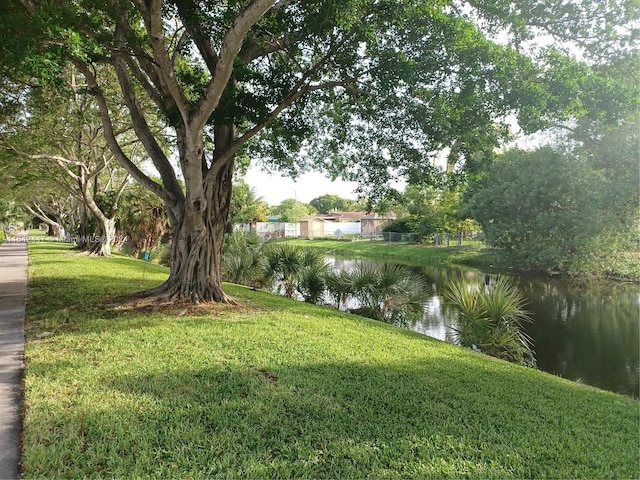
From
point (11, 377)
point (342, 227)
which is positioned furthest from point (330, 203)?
point (11, 377)

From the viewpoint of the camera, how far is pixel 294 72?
10.1m

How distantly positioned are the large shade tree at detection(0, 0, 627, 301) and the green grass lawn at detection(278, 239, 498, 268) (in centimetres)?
1802

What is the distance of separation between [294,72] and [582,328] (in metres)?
11.1

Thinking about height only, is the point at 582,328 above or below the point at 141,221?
below

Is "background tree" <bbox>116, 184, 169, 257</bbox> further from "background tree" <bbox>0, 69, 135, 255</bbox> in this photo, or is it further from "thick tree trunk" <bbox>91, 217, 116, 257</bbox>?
"thick tree trunk" <bbox>91, 217, 116, 257</bbox>

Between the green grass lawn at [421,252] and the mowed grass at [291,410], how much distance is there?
20981 mm

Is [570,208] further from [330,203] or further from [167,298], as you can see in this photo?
[330,203]

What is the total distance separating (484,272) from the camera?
84.9ft

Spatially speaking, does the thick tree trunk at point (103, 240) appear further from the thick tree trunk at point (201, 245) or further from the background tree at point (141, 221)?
the thick tree trunk at point (201, 245)

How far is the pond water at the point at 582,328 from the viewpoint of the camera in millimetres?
9090

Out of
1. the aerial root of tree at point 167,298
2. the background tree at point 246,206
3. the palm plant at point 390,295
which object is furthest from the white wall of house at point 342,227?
the aerial root of tree at point 167,298

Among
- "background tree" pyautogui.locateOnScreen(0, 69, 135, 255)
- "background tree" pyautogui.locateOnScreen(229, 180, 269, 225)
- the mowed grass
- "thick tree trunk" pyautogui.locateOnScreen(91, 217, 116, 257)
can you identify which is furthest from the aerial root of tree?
"background tree" pyautogui.locateOnScreen(229, 180, 269, 225)

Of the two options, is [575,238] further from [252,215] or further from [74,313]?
[252,215]

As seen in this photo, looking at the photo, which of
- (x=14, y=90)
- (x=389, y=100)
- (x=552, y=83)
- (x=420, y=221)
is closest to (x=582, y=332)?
(x=552, y=83)
